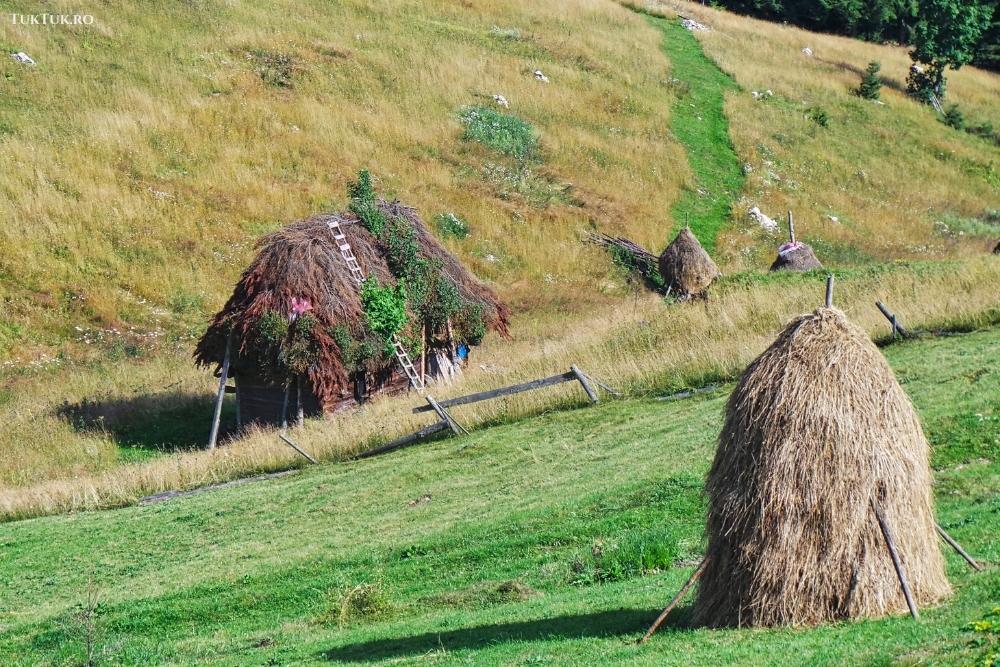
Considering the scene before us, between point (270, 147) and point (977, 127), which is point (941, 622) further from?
point (977, 127)

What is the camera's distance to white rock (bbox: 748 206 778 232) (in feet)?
174

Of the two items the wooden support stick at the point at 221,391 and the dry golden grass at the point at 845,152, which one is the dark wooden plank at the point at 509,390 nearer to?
the wooden support stick at the point at 221,391

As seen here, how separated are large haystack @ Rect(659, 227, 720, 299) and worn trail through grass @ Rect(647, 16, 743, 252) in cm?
962

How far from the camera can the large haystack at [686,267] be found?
3991 cm

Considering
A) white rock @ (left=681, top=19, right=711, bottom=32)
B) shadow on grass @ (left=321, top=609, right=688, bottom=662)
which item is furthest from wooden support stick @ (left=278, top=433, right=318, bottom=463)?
white rock @ (left=681, top=19, right=711, bottom=32)

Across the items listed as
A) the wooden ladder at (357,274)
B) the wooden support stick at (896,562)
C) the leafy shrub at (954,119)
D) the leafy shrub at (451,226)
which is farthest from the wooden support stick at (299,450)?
the leafy shrub at (954,119)

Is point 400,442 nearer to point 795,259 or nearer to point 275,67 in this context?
point 795,259

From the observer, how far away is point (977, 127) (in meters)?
71.9

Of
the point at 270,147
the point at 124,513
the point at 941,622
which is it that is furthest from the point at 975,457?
the point at 270,147

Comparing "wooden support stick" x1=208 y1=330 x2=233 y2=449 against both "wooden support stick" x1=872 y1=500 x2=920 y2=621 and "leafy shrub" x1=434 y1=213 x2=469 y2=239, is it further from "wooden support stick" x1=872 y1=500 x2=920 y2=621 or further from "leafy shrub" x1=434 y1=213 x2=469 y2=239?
"wooden support stick" x1=872 y1=500 x2=920 y2=621

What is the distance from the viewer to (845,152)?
63.4 meters

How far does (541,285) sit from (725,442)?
113 ft

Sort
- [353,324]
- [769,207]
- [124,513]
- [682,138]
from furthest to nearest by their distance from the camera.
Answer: [682,138], [769,207], [353,324], [124,513]

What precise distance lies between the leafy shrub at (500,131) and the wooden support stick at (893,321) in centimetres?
3081
